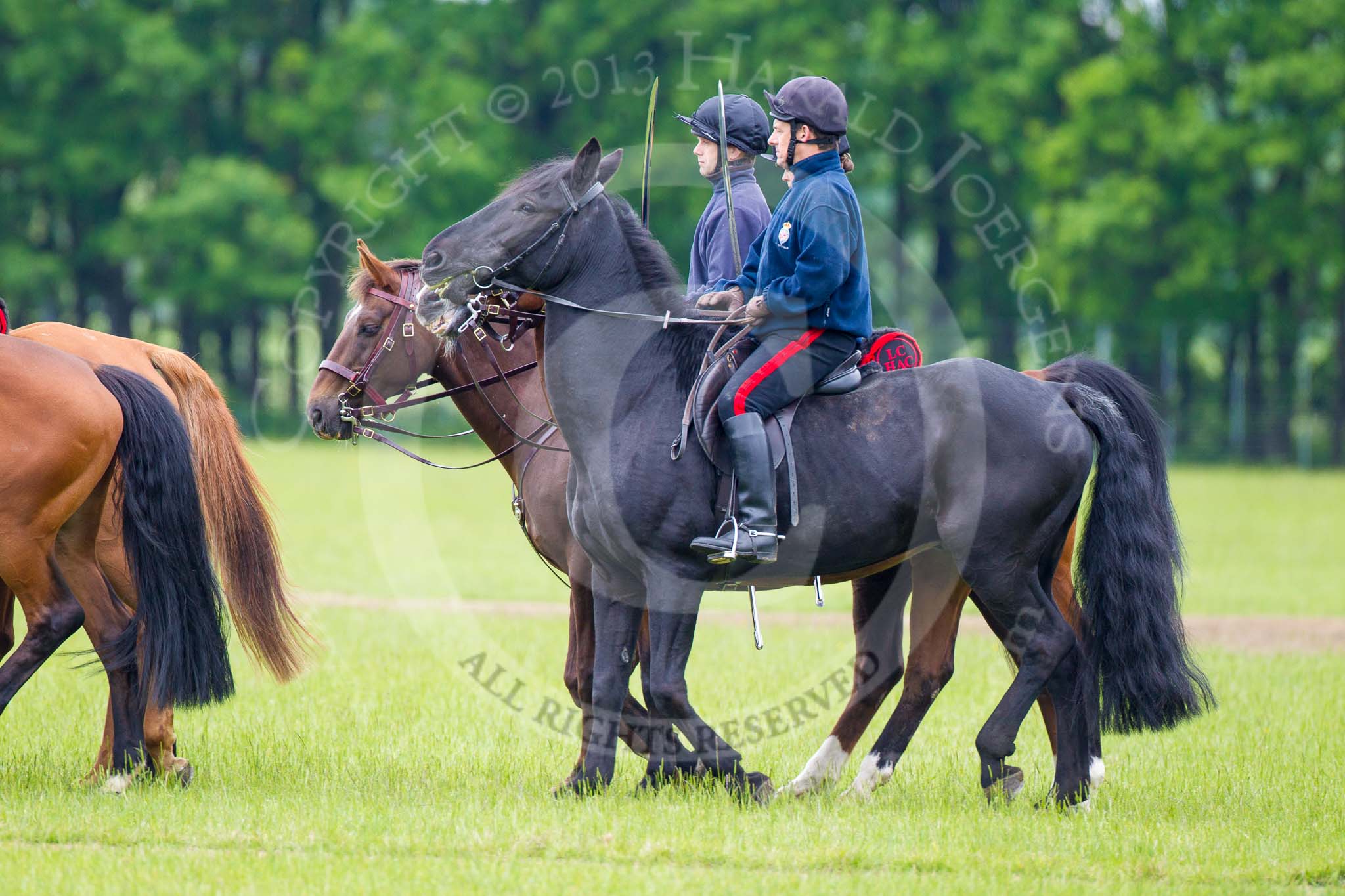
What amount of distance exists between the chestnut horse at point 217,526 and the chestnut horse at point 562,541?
1.86 feet

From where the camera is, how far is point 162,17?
110 feet

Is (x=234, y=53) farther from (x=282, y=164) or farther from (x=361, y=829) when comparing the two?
(x=361, y=829)

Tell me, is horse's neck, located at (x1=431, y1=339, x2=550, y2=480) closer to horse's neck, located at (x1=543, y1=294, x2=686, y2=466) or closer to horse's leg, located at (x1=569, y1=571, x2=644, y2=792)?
horse's neck, located at (x1=543, y1=294, x2=686, y2=466)

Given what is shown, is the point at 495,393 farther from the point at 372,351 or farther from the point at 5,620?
the point at 5,620

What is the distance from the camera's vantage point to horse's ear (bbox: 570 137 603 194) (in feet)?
18.6

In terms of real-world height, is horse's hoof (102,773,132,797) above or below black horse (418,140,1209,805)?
below

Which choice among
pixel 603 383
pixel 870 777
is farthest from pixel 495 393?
pixel 870 777

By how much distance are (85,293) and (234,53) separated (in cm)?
710

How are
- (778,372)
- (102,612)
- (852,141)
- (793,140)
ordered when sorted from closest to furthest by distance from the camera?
(778,372) → (793,140) → (102,612) → (852,141)

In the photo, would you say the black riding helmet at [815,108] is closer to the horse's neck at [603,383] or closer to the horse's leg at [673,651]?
the horse's neck at [603,383]

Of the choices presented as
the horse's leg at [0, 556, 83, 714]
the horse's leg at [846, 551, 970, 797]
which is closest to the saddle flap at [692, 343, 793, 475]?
the horse's leg at [846, 551, 970, 797]

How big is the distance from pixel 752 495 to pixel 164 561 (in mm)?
2624

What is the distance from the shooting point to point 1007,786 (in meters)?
5.93

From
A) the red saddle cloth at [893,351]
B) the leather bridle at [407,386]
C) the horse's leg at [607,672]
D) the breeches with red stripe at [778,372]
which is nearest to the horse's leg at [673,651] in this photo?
the horse's leg at [607,672]
